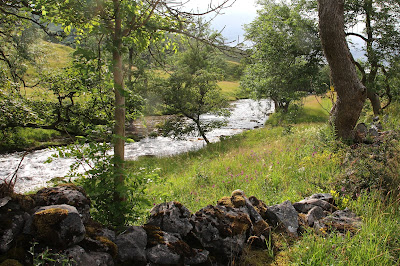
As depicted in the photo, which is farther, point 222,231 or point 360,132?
point 360,132

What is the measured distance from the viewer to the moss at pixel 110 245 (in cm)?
292

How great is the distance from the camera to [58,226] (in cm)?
263

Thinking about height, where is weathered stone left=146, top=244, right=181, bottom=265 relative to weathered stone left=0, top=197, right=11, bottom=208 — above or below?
below

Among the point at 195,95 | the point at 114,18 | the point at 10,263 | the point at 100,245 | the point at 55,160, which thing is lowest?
the point at 55,160

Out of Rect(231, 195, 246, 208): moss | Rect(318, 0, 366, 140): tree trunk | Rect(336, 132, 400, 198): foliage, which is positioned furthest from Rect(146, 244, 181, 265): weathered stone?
Rect(318, 0, 366, 140): tree trunk

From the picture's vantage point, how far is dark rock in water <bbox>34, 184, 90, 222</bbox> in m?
3.09

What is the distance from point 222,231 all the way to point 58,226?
2.02 metres

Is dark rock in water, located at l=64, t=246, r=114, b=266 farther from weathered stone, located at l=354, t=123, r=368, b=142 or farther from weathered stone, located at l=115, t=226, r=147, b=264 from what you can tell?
weathered stone, located at l=354, t=123, r=368, b=142

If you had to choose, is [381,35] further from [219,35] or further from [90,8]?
[90,8]

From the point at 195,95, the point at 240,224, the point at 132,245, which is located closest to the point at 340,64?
the point at 240,224

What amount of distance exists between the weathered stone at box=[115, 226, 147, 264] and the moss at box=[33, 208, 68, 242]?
30.3 inches

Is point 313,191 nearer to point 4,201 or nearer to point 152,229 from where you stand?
point 152,229

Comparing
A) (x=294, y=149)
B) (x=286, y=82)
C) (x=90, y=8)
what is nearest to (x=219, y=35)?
(x=90, y=8)

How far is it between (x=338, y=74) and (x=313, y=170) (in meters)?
3.42
